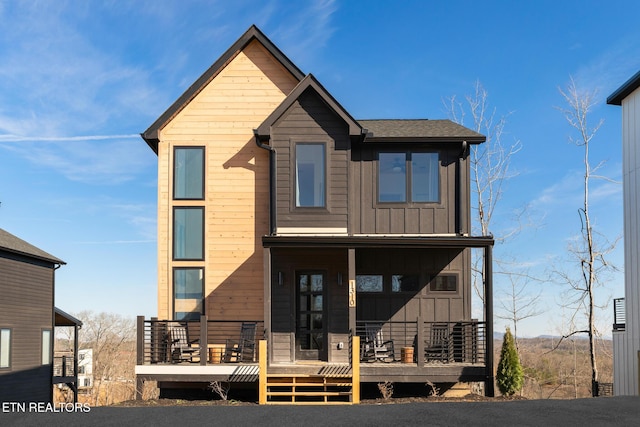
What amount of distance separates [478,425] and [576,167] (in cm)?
2174

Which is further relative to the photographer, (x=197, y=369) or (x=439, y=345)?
(x=439, y=345)

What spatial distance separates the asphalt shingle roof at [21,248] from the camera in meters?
22.0

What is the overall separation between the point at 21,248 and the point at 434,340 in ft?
50.9

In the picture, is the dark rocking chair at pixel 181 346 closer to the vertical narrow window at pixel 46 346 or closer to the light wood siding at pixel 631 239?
the light wood siding at pixel 631 239

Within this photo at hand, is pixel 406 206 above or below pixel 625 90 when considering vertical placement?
below

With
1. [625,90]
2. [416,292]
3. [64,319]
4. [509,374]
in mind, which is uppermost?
[625,90]

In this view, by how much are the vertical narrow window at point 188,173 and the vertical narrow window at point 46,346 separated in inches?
468

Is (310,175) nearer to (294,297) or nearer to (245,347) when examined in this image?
(294,297)

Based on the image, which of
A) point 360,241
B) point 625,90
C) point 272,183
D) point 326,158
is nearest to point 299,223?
point 272,183

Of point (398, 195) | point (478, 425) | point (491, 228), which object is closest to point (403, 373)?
point (398, 195)

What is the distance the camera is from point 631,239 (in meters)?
16.6

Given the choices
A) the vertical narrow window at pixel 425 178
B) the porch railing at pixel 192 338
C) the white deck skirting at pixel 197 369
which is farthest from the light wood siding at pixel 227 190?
the vertical narrow window at pixel 425 178

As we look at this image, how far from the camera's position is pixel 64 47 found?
2336 cm

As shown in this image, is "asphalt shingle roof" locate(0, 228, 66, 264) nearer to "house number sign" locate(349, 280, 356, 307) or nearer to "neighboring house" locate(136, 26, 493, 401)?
"neighboring house" locate(136, 26, 493, 401)
